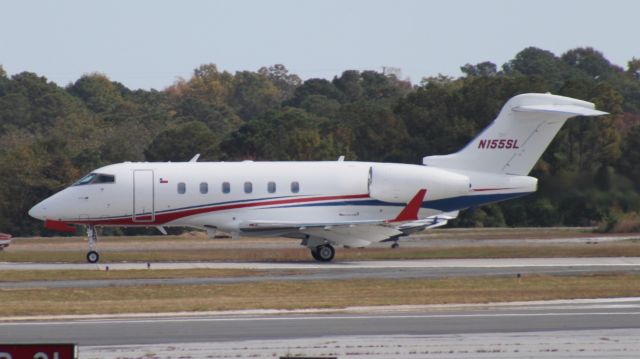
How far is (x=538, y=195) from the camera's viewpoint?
43469 mm

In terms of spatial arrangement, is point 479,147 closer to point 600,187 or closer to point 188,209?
point 600,187

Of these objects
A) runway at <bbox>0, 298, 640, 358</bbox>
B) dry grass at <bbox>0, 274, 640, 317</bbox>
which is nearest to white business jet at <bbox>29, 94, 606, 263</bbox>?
dry grass at <bbox>0, 274, 640, 317</bbox>

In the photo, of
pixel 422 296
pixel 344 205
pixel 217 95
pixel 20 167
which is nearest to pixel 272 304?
pixel 422 296

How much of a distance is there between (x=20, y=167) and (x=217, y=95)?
104752mm

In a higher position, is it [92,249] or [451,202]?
[451,202]

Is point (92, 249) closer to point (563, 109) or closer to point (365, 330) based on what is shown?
point (563, 109)

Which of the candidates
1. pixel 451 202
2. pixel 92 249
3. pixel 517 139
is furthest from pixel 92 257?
pixel 517 139

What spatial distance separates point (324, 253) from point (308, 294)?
9.77 m

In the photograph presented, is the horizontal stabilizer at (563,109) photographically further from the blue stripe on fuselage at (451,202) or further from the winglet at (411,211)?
the winglet at (411,211)

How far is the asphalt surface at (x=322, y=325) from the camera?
21.1m

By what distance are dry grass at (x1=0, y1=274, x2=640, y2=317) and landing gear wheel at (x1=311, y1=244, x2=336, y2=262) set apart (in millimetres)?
6901

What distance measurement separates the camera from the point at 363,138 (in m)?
71.2

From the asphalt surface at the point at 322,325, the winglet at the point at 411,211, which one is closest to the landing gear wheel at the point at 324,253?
the winglet at the point at 411,211

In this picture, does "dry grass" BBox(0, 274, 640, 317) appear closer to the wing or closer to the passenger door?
the wing
